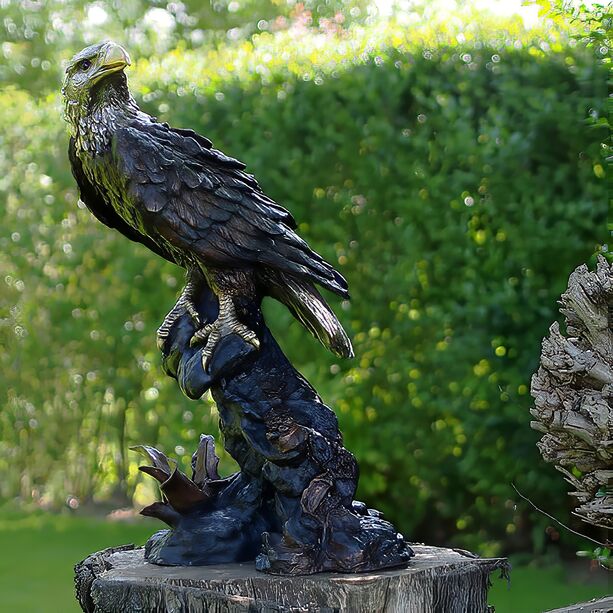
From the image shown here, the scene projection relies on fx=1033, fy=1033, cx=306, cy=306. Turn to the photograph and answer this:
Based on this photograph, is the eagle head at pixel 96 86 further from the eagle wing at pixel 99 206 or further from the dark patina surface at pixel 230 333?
the eagle wing at pixel 99 206

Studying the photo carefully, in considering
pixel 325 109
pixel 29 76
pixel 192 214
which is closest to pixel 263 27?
pixel 29 76

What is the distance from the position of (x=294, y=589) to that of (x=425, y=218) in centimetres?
353

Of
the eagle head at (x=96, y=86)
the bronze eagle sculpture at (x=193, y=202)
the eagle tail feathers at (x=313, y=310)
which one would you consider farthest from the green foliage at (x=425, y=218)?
the eagle head at (x=96, y=86)

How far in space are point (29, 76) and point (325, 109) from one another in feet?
32.2

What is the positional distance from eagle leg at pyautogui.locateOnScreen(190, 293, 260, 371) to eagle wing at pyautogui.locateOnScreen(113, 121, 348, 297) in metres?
0.13

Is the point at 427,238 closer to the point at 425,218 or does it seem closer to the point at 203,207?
the point at 425,218

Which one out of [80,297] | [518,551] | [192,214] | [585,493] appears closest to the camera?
[192,214]

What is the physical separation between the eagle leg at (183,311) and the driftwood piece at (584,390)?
1155 millimetres

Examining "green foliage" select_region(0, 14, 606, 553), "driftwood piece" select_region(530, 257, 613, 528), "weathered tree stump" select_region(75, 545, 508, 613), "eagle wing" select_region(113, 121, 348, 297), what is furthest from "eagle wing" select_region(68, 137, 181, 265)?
"green foliage" select_region(0, 14, 606, 553)

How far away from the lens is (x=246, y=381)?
3.22 m

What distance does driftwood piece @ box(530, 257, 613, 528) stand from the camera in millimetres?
3344

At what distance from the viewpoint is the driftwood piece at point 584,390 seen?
334 cm

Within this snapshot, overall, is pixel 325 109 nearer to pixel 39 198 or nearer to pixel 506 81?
pixel 506 81

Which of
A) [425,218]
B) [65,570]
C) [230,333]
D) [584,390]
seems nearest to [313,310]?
[230,333]
